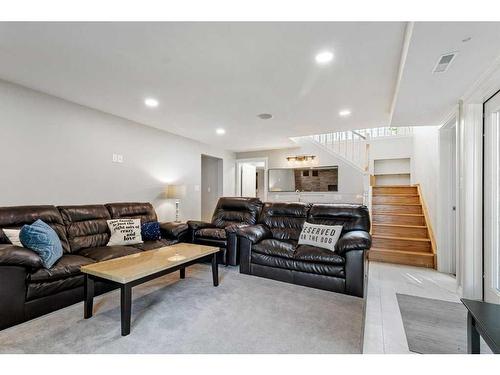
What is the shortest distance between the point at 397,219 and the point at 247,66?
404cm

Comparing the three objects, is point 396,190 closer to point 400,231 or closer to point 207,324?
point 400,231

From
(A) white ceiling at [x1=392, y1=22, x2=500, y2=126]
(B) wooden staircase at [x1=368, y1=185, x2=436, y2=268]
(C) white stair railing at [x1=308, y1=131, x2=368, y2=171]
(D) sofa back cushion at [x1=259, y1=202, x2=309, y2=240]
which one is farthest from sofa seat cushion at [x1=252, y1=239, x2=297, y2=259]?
(C) white stair railing at [x1=308, y1=131, x2=368, y2=171]

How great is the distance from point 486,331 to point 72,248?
3628 mm

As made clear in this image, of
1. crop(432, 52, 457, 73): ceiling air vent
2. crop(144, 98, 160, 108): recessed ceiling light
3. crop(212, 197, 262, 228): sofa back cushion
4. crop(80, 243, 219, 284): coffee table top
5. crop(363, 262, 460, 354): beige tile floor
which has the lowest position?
crop(363, 262, 460, 354): beige tile floor

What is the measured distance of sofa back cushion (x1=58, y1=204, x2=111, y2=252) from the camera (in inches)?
115

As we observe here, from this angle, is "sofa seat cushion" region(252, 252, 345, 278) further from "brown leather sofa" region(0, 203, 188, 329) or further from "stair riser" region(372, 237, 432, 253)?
"stair riser" region(372, 237, 432, 253)

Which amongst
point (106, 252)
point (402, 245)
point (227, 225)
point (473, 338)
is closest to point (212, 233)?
point (227, 225)

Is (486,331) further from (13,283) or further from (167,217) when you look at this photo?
(167,217)

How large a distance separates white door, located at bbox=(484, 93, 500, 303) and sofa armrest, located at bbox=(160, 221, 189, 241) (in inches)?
143

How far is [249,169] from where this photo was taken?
805cm

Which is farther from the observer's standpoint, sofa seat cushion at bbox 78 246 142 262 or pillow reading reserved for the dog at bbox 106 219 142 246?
pillow reading reserved for the dog at bbox 106 219 142 246

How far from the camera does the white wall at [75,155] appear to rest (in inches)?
113

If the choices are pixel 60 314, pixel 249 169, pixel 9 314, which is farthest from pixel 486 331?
pixel 249 169

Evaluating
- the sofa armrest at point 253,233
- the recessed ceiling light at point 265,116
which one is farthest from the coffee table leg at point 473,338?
the recessed ceiling light at point 265,116
